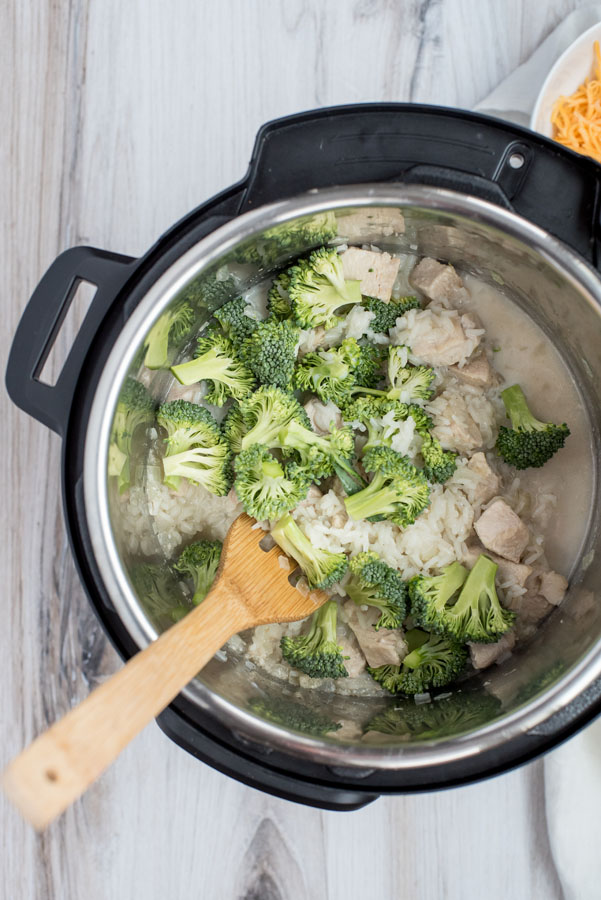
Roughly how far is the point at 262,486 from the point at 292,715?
1.58 feet

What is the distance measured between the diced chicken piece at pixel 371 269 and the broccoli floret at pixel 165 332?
14.4 inches

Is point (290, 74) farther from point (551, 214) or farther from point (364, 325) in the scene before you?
point (551, 214)

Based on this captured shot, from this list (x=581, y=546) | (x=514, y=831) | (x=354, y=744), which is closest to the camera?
(x=354, y=744)

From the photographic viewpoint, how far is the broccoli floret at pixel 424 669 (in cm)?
167

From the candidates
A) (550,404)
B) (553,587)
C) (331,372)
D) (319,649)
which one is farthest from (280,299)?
(553,587)

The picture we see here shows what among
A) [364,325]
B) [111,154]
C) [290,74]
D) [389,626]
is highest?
[290,74]

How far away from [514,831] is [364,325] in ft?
4.39

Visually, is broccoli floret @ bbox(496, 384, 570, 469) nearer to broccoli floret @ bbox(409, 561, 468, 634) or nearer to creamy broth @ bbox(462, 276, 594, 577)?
creamy broth @ bbox(462, 276, 594, 577)

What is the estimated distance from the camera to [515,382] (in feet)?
5.79

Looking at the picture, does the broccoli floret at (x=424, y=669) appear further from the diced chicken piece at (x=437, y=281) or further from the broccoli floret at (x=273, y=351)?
the diced chicken piece at (x=437, y=281)

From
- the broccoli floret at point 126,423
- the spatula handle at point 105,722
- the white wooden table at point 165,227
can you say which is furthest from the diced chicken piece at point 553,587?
the broccoli floret at point 126,423

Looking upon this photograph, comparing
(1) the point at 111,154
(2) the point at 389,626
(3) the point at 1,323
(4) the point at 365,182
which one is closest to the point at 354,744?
(2) the point at 389,626

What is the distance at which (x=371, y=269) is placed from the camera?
5.34 ft

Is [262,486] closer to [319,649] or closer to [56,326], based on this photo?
[319,649]
